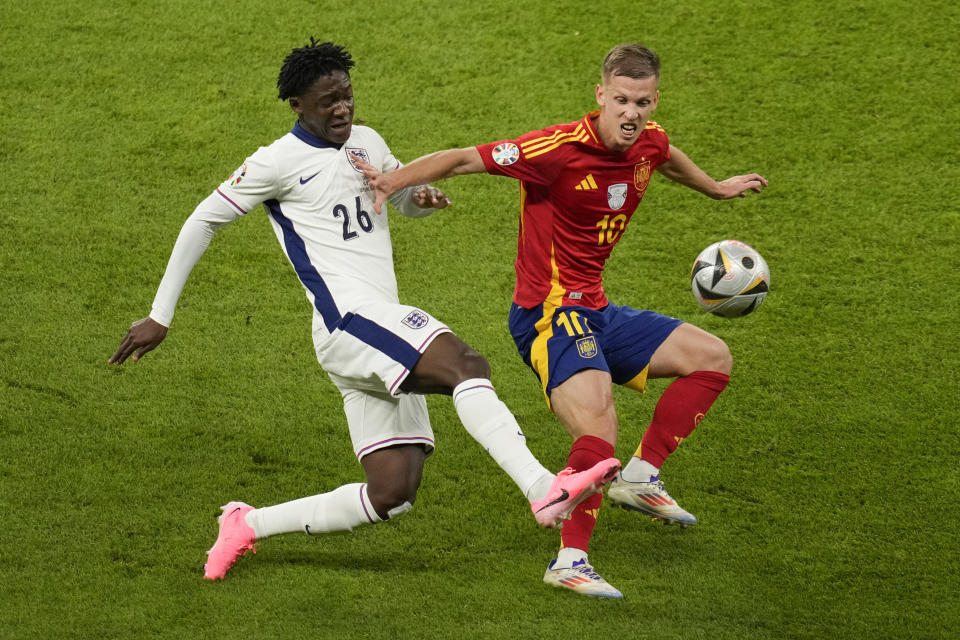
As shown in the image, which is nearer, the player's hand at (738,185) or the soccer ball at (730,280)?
the soccer ball at (730,280)

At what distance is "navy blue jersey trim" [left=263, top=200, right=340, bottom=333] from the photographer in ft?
13.8

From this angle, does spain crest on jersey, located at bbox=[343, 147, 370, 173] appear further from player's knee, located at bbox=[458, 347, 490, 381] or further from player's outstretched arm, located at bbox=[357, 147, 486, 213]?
player's knee, located at bbox=[458, 347, 490, 381]

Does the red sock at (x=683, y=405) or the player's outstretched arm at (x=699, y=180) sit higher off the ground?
the player's outstretched arm at (x=699, y=180)

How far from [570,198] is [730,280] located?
76 cm

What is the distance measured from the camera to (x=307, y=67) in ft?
14.1

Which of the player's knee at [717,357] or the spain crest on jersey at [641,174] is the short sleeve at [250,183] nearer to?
the spain crest on jersey at [641,174]

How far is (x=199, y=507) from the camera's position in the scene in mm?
4980

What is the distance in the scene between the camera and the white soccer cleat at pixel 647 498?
4750 mm

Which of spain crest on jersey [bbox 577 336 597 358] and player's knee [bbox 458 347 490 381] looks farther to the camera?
spain crest on jersey [bbox 577 336 597 358]

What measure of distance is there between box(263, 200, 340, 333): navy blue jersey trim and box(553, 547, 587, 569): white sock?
122cm

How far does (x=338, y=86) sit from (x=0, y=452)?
2432 millimetres

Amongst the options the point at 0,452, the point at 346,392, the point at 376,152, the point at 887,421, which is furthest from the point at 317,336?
the point at 887,421

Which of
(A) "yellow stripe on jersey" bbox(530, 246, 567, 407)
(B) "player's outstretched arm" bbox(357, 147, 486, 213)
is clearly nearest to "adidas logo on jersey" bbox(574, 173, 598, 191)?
(A) "yellow stripe on jersey" bbox(530, 246, 567, 407)

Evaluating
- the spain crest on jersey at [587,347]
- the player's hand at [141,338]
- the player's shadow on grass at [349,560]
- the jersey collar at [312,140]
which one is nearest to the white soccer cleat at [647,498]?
the spain crest on jersey at [587,347]
